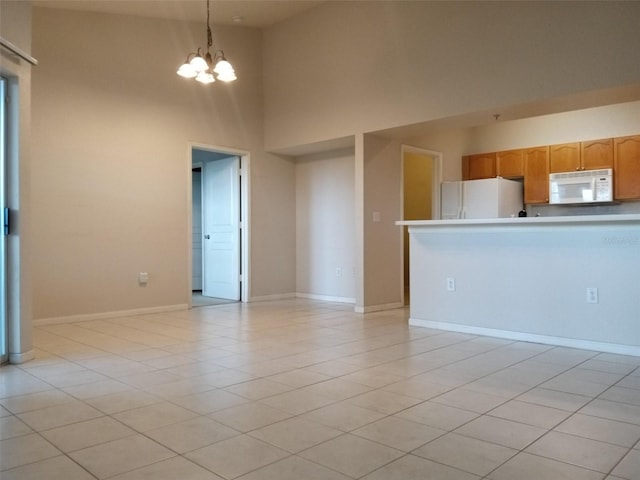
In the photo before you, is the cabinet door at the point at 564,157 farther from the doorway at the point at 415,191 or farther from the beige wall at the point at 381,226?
the beige wall at the point at 381,226

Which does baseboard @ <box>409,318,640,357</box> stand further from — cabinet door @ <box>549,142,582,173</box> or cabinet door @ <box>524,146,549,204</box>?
cabinet door @ <box>549,142,582,173</box>

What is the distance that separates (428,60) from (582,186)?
296 centimetres

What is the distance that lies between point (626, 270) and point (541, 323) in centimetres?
76

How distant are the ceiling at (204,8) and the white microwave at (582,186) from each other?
3.95 meters

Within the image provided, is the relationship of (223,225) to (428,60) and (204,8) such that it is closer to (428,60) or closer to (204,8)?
(204,8)

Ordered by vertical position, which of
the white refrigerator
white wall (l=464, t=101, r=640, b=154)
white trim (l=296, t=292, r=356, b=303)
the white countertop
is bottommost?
white trim (l=296, t=292, r=356, b=303)

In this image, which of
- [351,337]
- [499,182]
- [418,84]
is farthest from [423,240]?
[499,182]

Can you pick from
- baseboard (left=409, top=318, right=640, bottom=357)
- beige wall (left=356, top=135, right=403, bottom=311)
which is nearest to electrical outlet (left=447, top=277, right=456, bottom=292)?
baseboard (left=409, top=318, right=640, bottom=357)

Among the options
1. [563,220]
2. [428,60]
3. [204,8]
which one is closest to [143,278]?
[204,8]

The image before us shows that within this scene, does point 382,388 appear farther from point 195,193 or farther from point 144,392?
point 195,193

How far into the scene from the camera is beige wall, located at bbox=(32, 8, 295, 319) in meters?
5.00

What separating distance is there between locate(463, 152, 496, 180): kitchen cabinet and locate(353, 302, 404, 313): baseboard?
2.70m

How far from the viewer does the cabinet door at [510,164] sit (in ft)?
23.7

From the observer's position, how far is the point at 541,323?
13.3 ft
